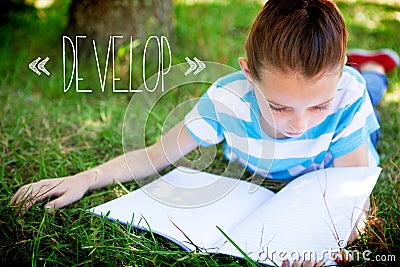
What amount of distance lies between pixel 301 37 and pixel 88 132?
1.06 meters

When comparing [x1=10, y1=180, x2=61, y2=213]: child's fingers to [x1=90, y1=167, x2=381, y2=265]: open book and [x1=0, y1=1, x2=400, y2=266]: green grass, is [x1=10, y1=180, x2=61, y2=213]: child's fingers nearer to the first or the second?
[x1=0, y1=1, x2=400, y2=266]: green grass

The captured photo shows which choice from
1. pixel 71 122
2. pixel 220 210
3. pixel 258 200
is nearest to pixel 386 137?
pixel 258 200

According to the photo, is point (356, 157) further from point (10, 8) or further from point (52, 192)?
point (10, 8)

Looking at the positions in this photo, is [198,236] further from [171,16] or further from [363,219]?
[171,16]

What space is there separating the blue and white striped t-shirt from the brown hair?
0.22m

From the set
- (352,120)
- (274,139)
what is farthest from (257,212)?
(352,120)

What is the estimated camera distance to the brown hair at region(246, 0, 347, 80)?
1.35m

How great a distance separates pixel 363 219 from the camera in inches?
56.1

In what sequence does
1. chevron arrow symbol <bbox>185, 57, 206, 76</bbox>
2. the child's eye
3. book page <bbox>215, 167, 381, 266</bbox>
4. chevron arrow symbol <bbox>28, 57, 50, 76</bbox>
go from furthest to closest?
1. chevron arrow symbol <bbox>28, 57, 50, 76</bbox>
2. chevron arrow symbol <bbox>185, 57, 206, 76</bbox>
3. the child's eye
4. book page <bbox>215, 167, 381, 266</bbox>

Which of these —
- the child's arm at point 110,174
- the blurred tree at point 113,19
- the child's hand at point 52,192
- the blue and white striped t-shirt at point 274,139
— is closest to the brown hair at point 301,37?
the blue and white striped t-shirt at point 274,139

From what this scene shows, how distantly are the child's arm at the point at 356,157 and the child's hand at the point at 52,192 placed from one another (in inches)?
31.7

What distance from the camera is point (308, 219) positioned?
1.41 m

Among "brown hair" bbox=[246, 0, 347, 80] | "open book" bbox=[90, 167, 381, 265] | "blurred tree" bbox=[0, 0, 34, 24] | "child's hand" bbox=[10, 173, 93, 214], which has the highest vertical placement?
"blurred tree" bbox=[0, 0, 34, 24]

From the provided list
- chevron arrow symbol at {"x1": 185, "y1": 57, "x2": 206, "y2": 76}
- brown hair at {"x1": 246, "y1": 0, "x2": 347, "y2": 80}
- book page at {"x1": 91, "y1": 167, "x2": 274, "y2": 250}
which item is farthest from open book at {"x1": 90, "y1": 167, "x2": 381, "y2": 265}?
chevron arrow symbol at {"x1": 185, "y1": 57, "x2": 206, "y2": 76}
